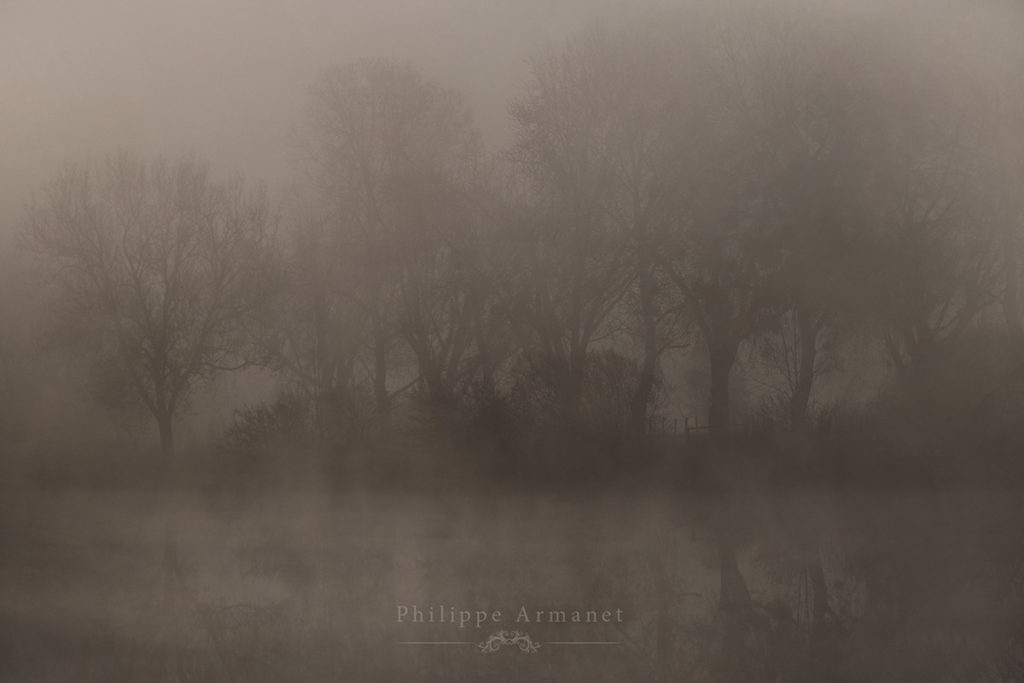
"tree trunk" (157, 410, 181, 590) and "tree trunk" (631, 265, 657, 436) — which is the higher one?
"tree trunk" (631, 265, 657, 436)

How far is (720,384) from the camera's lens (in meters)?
2.54

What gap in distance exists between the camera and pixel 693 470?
8.35ft

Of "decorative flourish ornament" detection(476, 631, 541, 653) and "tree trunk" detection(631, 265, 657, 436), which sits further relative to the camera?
"tree trunk" detection(631, 265, 657, 436)

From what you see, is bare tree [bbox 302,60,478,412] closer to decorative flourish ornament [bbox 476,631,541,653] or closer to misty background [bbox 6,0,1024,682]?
misty background [bbox 6,0,1024,682]

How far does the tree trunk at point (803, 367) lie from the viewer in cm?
256

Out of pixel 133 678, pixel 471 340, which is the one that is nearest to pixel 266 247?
pixel 471 340

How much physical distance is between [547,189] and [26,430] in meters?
1.62

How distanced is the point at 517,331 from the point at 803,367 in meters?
0.77

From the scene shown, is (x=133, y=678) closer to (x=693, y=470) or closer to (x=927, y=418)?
(x=693, y=470)

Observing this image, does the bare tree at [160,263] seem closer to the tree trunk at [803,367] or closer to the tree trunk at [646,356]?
the tree trunk at [646,356]

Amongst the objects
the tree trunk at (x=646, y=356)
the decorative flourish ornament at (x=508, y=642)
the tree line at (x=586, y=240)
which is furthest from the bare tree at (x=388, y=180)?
the decorative flourish ornament at (x=508, y=642)

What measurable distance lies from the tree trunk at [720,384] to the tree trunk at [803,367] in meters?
0.18

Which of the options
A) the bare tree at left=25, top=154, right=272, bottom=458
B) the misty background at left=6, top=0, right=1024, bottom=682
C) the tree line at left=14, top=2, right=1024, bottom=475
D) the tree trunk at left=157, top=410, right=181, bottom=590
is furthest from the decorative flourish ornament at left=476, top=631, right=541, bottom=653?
the bare tree at left=25, top=154, right=272, bottom=458

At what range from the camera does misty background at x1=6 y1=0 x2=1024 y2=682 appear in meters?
2.53
